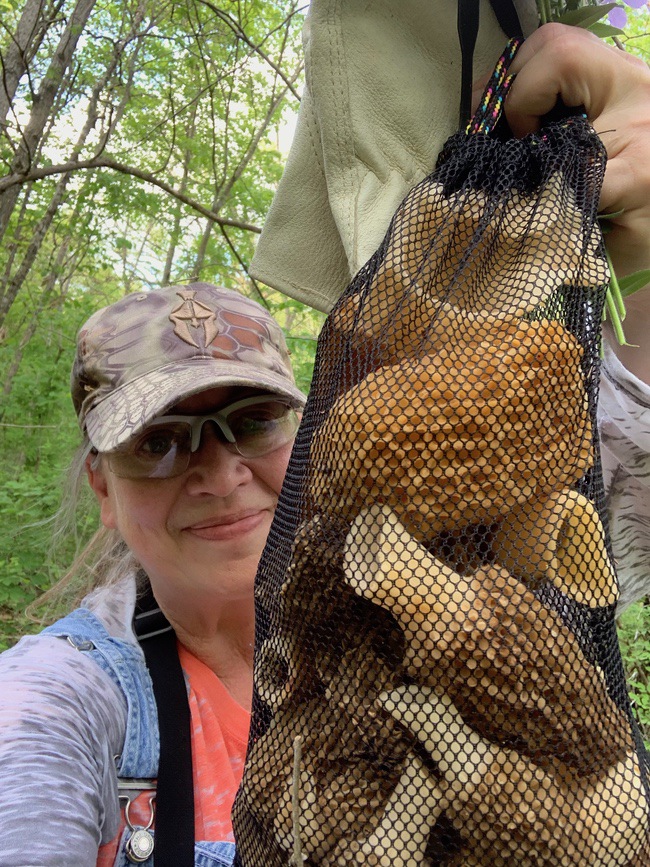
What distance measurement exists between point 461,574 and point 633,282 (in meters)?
0.46

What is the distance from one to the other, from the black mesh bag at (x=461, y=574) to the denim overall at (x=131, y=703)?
1.03 ft

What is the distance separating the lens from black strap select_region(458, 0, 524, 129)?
91 centimetres

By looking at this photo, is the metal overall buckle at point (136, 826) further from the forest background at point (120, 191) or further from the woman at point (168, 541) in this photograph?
the forest background at point (120, 191)

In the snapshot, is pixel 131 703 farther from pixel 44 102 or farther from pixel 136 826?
pixel 44 102

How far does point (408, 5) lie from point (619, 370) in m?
0.55

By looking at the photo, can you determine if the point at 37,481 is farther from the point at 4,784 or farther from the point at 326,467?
the point at 326,467

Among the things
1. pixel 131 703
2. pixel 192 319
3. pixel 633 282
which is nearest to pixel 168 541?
pixel 131 703

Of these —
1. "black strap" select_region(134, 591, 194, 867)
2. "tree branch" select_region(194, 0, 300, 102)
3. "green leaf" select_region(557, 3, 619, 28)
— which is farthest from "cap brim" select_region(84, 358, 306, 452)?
"tree branch" select_region(194, 0, 300, 102)

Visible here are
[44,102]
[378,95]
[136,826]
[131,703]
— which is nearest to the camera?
[378,95]

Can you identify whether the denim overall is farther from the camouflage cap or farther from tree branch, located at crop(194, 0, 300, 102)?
tree branch, located at crop(194, 0, 300, 102)

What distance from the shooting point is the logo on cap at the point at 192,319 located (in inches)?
59.4

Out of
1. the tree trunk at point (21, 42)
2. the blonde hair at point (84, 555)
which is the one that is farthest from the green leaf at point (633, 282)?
the tree trunk at point (21, 42)

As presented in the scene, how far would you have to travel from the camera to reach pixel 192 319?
5.05 feet

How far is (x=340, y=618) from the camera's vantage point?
824 mm
